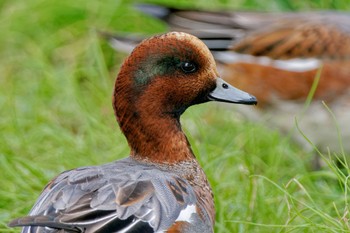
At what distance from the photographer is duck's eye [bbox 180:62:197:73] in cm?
403

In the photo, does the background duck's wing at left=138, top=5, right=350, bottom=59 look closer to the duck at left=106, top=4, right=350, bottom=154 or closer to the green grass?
the duck at left=106, top=4, right=350, bottom=154

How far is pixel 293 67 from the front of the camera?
5.45m

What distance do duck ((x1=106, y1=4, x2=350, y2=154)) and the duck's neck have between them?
1.17 m

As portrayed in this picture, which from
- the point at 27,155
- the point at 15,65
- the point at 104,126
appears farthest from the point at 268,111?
the point at 15,65

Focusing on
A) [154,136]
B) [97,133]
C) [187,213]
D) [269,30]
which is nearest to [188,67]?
[154,136]

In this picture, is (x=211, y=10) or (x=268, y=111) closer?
(x=268, y=111)

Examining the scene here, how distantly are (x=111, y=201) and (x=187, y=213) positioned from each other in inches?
12.3

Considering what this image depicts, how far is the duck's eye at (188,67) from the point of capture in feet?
13.2

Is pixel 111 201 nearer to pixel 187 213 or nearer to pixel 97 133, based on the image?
pixel 187 213

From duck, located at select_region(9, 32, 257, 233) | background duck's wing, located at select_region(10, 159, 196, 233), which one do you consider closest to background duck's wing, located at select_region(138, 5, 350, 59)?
duck, located at select_region(9, 32, 257, 233)

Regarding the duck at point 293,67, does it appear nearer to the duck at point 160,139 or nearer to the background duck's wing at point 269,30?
the background duck's wing at point 269,30

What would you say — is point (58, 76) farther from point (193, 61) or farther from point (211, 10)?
point (193, 61)

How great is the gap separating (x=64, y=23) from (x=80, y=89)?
0.81 meters

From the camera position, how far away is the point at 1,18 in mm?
6742
